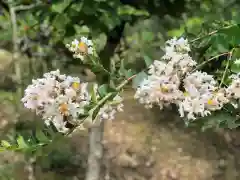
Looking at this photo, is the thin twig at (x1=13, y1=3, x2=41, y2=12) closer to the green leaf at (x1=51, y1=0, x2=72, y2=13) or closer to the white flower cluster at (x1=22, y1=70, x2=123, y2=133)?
the green leaf at (x1=51, y1=0, x2=72, y2=13)

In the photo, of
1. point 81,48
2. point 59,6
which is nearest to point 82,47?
point 81,48

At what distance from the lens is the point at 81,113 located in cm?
80

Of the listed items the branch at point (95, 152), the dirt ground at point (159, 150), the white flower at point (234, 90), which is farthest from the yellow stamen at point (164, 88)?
the dirt ground at point (159, 150)

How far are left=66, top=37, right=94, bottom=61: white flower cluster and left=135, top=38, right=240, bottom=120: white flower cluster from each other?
0.55ft

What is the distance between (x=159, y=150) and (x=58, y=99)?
1.67 meters

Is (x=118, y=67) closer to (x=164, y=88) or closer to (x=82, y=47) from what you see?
(x=82, y=47)

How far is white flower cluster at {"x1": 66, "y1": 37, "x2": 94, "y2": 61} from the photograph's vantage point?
89cm

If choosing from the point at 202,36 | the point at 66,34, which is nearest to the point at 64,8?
the point at 66,34

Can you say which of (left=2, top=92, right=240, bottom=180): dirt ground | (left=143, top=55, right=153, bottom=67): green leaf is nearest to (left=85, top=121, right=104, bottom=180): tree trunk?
(left=2, top=92, right=240, bottom=180): dirt ground

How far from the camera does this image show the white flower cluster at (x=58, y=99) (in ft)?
2.52

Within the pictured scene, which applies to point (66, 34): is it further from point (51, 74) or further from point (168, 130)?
point (168, 130)

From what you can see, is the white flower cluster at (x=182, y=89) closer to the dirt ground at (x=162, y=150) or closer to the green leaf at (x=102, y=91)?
the green leaf at (x=102, y=91)

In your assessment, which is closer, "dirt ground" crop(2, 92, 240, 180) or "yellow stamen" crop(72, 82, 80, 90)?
"yellow stamen" crop(72, 82, 80, 90)

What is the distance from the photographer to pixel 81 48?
2.91 ft
